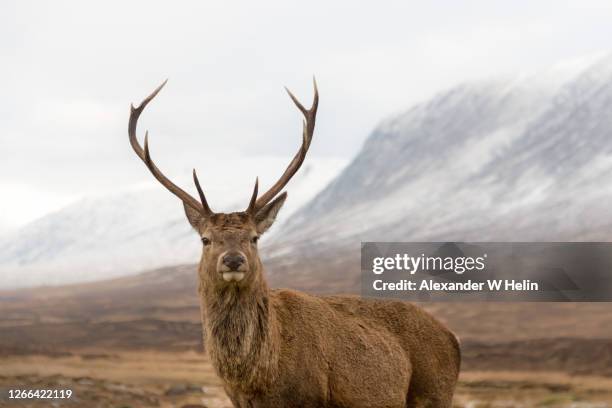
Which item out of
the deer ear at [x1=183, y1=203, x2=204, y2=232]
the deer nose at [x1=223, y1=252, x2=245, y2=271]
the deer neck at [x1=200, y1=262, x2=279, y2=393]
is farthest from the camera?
the deer ear at [x1=183, y1=203, x2=204, y2=232]

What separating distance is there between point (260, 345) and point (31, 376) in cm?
2413

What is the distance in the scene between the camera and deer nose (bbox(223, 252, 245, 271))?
1291cm

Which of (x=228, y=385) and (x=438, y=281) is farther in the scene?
(x=438, y=281)

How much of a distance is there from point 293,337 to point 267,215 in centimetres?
182

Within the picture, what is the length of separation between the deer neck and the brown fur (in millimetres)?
14

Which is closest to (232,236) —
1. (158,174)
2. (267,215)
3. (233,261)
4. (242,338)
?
(233,261)

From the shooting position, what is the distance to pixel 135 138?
52.5 ft

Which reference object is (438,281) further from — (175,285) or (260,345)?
(260,345)

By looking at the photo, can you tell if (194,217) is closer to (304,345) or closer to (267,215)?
(267,215)

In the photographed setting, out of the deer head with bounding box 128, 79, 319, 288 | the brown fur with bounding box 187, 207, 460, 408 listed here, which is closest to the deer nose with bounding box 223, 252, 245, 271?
the deer head with bounding box 128, 79, 319, 288

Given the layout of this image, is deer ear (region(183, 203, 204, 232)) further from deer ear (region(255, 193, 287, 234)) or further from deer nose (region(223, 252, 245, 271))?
deer nose (region(223, 252, 245, 271))

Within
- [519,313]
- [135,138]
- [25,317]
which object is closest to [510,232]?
[519,313]

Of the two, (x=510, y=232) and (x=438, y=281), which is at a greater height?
(x=510, y=232)

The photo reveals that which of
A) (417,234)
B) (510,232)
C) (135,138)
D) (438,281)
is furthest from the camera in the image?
(417,234)
